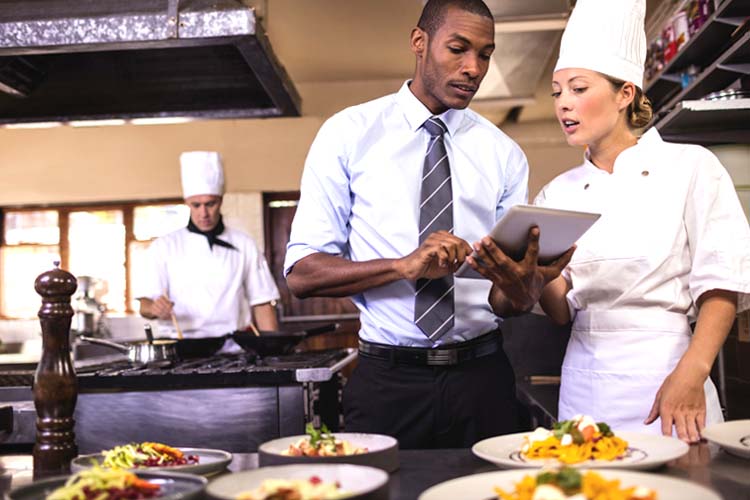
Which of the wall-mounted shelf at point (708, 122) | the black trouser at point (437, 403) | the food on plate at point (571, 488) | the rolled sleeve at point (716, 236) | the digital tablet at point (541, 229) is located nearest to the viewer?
the food on plate at point (571, 488)

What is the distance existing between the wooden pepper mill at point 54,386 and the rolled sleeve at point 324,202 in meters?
0.65

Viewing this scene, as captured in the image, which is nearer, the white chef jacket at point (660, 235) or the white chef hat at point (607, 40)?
the white chef jacket at point (660, 235)

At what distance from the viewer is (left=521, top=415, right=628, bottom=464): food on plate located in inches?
46.9

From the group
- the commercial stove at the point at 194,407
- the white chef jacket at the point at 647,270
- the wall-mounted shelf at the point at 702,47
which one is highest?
the wall-mounted shelf at the point at 702,47

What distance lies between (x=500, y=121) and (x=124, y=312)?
14.9 ft

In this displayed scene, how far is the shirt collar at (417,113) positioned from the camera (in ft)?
6.94

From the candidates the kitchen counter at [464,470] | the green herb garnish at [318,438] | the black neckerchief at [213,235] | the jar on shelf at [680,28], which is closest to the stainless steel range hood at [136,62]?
the black neckerchief at [213,235]

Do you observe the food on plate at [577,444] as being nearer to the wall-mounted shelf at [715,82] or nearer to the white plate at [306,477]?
the white plate at [306,477]

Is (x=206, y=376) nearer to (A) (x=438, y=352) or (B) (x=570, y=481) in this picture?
(A) (x=438, y=352)

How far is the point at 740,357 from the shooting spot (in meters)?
3.06

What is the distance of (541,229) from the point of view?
1.57m

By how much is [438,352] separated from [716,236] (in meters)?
0.66

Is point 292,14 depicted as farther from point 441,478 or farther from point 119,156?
point 441,478

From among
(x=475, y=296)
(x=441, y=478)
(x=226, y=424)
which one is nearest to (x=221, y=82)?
(x=226, y=424)
